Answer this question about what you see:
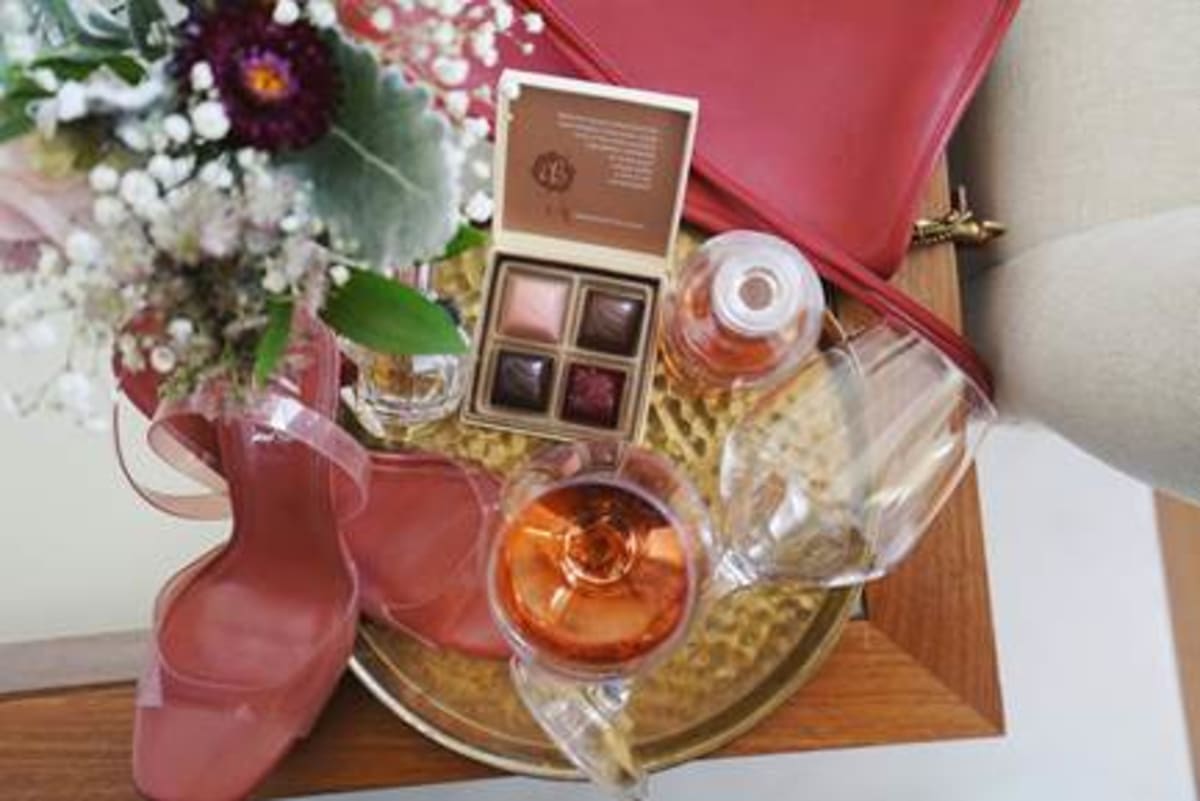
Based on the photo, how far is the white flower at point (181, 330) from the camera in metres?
0.39

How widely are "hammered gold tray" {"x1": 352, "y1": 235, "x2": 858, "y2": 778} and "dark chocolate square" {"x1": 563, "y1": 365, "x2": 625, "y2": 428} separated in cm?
4

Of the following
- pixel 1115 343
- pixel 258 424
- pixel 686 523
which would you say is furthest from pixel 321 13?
pixel 1115 343

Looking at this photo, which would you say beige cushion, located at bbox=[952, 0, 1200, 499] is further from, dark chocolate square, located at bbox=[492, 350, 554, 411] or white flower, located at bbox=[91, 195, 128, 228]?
white flower, located at bbox=[91, 195, 128, 228]

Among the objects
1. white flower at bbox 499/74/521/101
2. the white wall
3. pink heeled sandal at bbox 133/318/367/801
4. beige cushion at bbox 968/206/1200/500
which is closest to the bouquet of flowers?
white flower at bbox 499/74/521/101

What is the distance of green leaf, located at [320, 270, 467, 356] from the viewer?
465 mm

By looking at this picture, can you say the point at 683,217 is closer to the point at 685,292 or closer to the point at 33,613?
the point at 685,292

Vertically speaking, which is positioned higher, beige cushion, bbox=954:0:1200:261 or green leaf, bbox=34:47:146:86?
beige cushion, bbox=954:0:1200:261

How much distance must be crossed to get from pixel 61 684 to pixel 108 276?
38 cm

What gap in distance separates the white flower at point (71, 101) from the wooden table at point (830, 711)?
390mm

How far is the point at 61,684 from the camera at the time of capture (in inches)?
26.6

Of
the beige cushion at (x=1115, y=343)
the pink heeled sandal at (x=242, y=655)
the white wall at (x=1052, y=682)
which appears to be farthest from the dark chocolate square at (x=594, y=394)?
the white wall at (x=1052, y=682)

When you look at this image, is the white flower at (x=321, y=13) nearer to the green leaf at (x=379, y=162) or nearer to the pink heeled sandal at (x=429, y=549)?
the green leaf at (x=379, y=162)

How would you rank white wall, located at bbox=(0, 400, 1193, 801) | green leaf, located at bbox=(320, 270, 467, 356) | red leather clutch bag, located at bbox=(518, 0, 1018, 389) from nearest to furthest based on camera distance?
green leaf, located at bbox=(320, 270, 467, 356) → red leather clutch bag, located at bbox=(518, 0, 1018, 389) → white wall, located at bbox=(0, 400, 1193, 801)

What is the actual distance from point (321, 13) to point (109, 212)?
0.27ft
